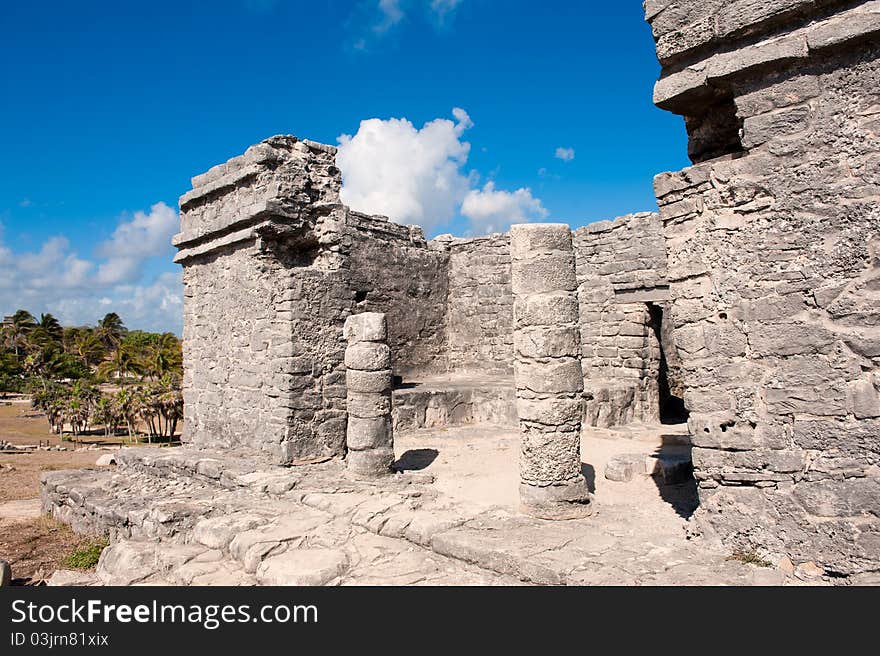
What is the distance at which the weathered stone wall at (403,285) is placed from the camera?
45.4 feet

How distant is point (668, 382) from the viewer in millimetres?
14250

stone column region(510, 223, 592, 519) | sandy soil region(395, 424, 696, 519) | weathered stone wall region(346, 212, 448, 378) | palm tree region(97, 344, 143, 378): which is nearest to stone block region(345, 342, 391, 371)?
sandy soil region(395, 424, 696, 519)

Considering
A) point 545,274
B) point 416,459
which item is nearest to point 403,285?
point 416,459

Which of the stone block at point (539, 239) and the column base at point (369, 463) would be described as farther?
the column base at point (369, 463)

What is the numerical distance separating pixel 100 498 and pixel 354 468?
12.3ft

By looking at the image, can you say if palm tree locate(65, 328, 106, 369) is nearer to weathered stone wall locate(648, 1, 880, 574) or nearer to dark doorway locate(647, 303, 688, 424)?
dark doorway locate(647, 303, 688, 424)

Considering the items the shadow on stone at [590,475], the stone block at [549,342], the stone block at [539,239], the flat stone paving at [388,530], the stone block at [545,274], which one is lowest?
the flat stone paving at [388,530]

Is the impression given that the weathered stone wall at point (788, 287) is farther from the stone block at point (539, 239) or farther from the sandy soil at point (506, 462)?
the stone block at point (539, 239)

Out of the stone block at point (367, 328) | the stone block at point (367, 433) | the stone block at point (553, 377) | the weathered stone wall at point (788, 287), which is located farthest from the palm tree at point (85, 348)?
the weathered stone wall at point (788, 287)

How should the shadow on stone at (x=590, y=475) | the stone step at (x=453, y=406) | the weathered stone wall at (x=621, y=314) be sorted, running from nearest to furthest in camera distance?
the shadow on stone at (x=590, y=475)
the stone step at (x=453, y=406)
the weathered stone wall at (x=621, y=314)

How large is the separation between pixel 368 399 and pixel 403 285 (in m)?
6.80

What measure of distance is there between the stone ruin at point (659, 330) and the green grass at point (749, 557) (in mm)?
60

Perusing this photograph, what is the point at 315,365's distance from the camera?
8695 mm
